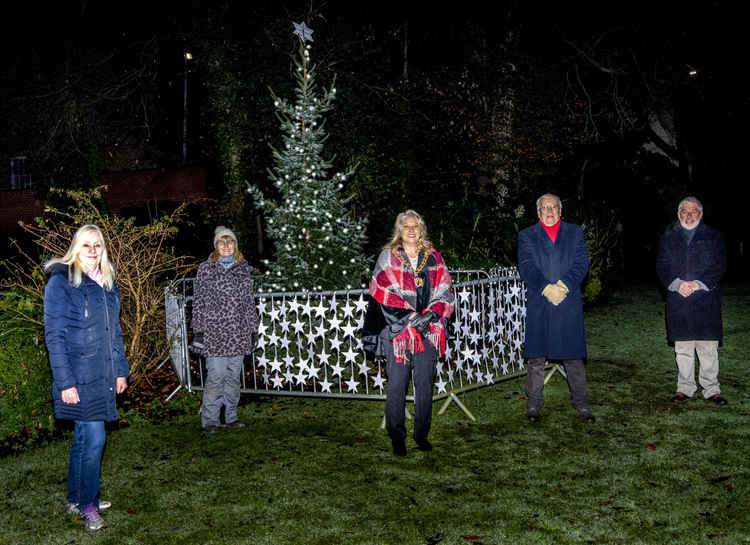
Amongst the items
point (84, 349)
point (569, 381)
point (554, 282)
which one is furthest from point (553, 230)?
point (84, 349)

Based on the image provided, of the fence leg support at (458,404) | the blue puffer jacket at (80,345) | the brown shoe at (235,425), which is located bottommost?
the brown shoe at (235,425)

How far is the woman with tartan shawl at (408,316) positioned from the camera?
5.50m

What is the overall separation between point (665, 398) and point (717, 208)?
1968cm

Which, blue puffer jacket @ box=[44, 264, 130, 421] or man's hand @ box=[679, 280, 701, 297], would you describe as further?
man's hand @ box=[679, 280, 701, 297]

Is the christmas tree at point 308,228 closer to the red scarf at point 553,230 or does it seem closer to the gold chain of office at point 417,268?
the red scarf at point 553,230

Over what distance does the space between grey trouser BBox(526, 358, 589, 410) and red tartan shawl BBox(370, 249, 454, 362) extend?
1397 millimetres

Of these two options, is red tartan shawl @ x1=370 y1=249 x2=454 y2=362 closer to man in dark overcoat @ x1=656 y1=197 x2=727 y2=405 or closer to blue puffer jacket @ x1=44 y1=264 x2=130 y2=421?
blue puffer jacket @ x1=44 y1=264 x2=130 y2=421

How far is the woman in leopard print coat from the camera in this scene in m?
6.39

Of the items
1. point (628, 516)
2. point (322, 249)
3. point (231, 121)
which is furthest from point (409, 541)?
point (231, 121)

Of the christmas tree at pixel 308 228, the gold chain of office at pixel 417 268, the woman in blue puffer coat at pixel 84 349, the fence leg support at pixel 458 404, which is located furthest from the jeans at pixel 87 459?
the christmas tree at pixel 308 228

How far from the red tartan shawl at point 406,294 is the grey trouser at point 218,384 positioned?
6.03 feet

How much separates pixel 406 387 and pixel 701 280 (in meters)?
3.52

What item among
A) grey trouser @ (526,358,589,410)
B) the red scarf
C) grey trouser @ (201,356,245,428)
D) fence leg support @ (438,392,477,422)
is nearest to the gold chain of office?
the red scarf

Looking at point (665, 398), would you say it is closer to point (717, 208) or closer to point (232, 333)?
point (232, 333)
